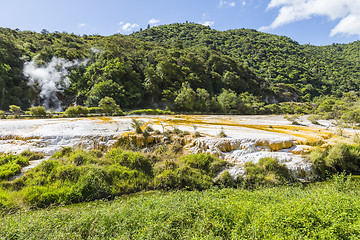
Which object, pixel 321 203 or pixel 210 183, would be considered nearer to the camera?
pixel 321 203

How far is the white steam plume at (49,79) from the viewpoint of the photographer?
40.1 meters

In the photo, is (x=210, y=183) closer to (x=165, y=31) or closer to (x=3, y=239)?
(x=3, y=239)

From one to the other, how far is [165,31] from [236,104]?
115918 mm

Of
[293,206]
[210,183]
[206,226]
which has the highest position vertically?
[293,206]

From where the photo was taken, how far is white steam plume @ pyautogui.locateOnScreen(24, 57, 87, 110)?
131ft

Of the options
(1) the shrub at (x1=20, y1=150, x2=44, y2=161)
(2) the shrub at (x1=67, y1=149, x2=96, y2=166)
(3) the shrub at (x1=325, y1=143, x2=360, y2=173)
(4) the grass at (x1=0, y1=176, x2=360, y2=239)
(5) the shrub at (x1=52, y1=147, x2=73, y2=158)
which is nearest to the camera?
(4) the grass at (x1=0, y1=176, x2=360, y2=239)

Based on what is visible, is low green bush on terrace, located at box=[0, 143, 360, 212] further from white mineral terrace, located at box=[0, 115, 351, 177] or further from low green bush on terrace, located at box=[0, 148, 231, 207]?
white mineral terrace, located at box=[0, 115, 351, 177]

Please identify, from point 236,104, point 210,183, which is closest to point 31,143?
point 210,183

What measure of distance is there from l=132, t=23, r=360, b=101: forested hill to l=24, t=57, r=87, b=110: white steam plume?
51.2m

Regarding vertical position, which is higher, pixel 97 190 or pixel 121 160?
pixel 121 160

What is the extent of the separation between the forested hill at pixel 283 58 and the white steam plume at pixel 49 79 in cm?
5120

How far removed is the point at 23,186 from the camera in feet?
Answer: 24.5

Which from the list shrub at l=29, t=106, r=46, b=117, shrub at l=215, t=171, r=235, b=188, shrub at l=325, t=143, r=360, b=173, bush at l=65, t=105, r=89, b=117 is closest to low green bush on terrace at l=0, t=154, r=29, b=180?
shrub at l=215, t=171, r=235, b=188

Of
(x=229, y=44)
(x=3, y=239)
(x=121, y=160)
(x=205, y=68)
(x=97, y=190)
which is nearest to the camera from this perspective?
(x=3, y=239)
